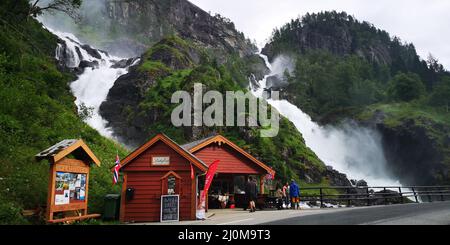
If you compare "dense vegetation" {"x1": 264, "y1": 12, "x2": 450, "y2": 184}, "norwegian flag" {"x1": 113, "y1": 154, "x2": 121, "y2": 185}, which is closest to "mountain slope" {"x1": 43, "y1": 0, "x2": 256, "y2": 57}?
"dense vegetation" {"x1": 264, "y1": 12, "x2": 450, "y2": 184}

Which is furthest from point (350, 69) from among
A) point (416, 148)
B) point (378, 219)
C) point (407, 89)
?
point (378, 219)

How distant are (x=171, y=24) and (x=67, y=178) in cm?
14312

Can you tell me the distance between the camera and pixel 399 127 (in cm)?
6569

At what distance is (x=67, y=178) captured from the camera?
12.9 m

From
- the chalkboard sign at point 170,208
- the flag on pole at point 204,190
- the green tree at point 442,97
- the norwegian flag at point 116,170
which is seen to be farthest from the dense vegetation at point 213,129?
the green tree at point 442,97

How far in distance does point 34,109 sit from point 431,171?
59.4 metres

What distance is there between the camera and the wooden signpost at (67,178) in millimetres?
11984

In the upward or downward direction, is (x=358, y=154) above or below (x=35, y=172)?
above

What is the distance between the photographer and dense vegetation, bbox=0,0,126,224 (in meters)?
13.9

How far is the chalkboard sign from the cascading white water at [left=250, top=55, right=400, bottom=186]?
161 feet

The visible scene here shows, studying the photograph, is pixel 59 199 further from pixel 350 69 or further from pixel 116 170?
pixel 350 69
